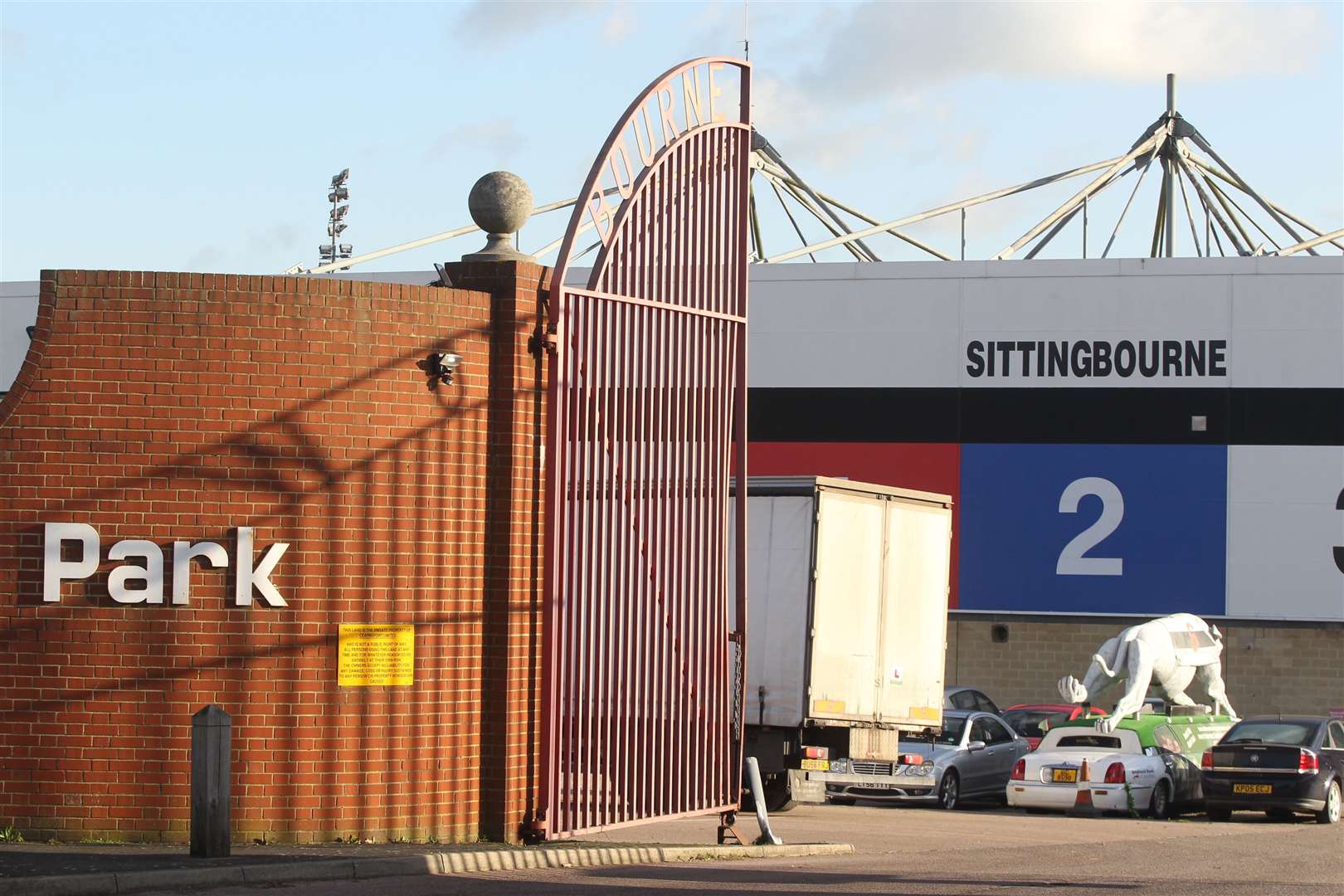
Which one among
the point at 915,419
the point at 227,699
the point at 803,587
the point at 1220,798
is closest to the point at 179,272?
the point at 227,699

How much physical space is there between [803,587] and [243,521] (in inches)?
296

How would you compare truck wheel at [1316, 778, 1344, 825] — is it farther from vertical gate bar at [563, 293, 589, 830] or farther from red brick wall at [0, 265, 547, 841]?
red brick wall at [0, 265, 547, 841]

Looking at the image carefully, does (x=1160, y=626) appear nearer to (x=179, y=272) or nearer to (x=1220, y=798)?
(x=1220, y=798)

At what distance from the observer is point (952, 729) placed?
25875 mm

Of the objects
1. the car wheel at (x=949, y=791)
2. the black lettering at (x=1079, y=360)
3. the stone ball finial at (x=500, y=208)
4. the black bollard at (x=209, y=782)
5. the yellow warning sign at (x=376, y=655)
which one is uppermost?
the black lettering at (x=1079, y=360)

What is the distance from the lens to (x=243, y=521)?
14.1 metres

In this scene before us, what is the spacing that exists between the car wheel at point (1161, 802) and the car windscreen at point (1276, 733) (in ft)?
3.15

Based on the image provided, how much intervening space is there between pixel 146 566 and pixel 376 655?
1832mm

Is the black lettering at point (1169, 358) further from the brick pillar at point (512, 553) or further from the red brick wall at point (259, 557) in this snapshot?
the red brick wall at point (259, 557)

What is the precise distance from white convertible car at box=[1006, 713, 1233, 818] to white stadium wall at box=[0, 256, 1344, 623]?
47.0ft

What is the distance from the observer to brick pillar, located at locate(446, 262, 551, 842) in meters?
14.8

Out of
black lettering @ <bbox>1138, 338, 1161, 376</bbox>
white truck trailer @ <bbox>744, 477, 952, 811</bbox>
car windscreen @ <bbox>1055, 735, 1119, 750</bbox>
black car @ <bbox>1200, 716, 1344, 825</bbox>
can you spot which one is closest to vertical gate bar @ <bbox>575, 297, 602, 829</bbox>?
white truck trailer @ <bbox>744, 477, 952, 811</bbox>

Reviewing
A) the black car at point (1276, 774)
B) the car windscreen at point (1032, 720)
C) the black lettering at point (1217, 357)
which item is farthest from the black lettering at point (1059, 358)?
the black car at point (1276, 774)

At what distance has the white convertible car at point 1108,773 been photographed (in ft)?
78.2
